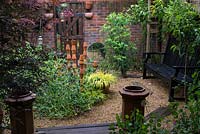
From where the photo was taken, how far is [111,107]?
418cm

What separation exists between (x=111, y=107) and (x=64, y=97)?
2.54 ft

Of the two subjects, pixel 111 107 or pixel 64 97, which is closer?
pixel 64 97

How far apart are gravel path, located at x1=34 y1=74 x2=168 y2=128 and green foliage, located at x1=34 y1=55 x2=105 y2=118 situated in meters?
0.11

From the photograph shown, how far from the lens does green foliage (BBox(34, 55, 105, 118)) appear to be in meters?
3.82

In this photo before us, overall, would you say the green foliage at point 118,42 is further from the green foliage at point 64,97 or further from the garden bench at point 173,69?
the green foliage at point 64,97

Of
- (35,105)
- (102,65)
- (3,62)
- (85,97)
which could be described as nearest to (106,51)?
(102,65)

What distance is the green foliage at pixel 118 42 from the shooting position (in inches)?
225

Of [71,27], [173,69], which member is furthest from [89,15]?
[173,69]

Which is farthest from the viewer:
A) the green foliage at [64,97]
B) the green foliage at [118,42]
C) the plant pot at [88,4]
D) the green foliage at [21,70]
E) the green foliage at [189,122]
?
the plant pot at [88,4]

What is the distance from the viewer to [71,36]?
21.1 ft

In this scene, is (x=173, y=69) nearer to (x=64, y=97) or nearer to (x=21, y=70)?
(x=64, y=97)

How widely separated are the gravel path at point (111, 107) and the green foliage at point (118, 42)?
546 mm

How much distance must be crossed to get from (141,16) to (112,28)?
0.67 metres

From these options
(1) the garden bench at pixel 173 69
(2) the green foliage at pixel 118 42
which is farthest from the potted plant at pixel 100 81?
(2) the green foliage at pixel 118 42
